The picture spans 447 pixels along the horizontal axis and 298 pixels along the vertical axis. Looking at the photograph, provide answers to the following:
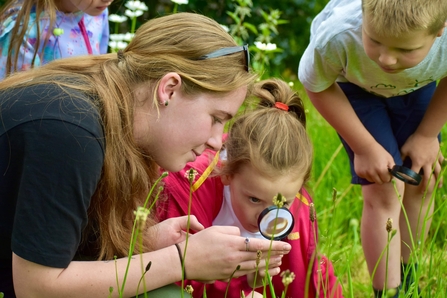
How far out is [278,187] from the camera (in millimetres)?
1972

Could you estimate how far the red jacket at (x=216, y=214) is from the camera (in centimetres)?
212

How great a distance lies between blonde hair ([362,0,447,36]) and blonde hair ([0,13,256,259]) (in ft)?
1.34

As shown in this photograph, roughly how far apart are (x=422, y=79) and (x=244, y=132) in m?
0.64

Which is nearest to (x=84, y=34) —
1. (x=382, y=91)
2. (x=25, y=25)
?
(x=25, y=25)

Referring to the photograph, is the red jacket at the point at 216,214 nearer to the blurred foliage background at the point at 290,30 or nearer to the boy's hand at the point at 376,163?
the boy's hand at the point at 376,163

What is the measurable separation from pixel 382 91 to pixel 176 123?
0.90 metres

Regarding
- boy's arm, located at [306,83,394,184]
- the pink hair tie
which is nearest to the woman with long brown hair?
the pink hair tie

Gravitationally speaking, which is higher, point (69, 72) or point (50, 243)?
point (69, 72)

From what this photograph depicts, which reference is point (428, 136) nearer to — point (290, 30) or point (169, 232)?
point (169, 232)

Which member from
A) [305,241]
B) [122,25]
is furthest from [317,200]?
[122,25]

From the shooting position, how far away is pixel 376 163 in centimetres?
227

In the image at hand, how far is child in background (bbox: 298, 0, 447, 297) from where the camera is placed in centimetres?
191

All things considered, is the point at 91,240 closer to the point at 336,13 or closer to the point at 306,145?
the point at 306,145

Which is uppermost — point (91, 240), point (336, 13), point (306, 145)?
point (336, 13)
